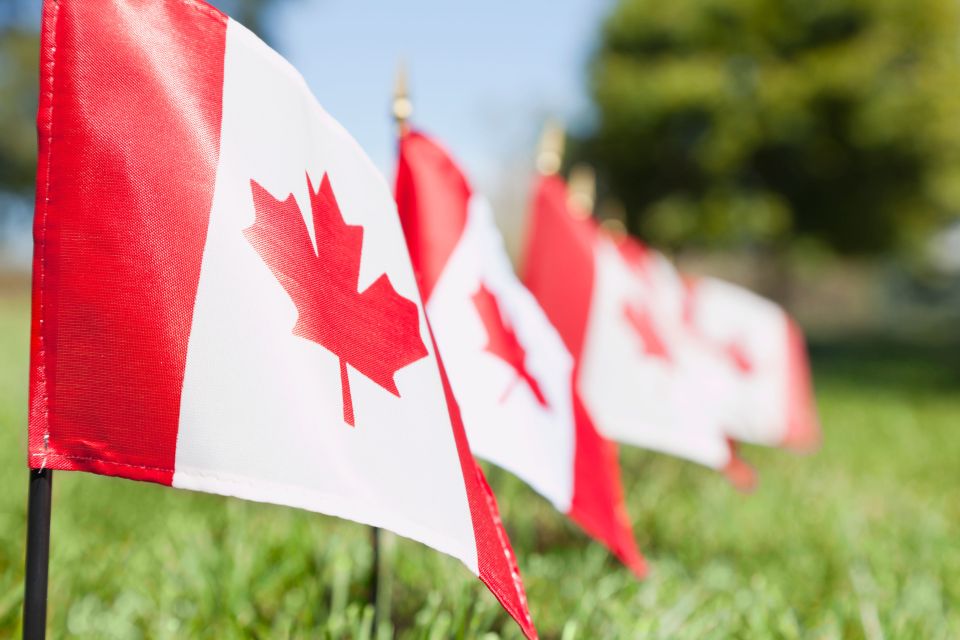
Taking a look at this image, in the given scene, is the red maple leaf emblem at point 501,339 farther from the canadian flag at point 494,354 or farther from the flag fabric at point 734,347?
the flag fabric at point 734,347

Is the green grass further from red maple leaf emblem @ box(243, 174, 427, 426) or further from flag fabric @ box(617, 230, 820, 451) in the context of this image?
red maple leaf emblem @ box(243, 174, 427, 426)

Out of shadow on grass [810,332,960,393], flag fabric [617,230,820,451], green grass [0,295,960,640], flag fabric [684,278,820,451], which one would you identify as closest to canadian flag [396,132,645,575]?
green grass [0,295,960,640]

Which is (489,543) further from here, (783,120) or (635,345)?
(783,120)

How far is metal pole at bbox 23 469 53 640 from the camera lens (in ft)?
4.54

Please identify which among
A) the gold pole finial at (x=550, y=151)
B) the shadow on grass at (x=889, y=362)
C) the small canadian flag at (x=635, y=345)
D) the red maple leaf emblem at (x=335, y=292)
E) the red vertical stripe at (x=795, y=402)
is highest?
the gold pole finial at (x=550, y=151)

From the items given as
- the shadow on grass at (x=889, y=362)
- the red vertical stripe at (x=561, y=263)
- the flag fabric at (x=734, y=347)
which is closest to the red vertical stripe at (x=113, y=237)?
the red vertical stripe at (x=561, y=263)

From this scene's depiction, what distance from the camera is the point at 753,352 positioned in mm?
5133

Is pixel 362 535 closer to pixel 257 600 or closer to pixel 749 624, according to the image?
pixel 257 600

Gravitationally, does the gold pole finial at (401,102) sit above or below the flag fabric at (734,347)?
above

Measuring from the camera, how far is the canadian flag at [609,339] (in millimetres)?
3453

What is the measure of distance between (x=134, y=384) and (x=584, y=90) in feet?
63.5

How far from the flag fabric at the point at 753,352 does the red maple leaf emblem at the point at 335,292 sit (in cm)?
333

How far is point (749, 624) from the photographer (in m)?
2.42

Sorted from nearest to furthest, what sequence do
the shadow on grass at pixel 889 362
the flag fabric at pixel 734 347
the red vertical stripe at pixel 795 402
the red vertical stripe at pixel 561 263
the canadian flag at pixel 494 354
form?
1. the canadian flag at pixel 494 354
2. the red vertical stripe at pixel 561 263
3. the flag fabric at pixel 734 347
4. the red vertical stripe at pixel 795 402
5. the shadow on grass at pixel 889 362
